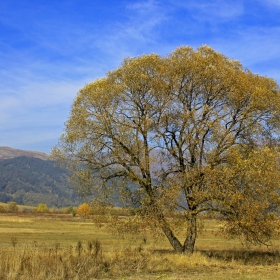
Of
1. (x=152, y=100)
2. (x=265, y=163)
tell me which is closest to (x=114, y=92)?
(x=152, y=100)

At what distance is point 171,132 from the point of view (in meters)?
25.8

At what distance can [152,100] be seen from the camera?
2598 cm

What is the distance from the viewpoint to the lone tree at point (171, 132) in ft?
78.5

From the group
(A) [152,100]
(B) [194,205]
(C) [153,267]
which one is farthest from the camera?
(A) [152,100]

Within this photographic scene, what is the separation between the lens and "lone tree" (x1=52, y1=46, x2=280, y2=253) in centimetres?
2394

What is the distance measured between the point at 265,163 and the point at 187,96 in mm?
7199

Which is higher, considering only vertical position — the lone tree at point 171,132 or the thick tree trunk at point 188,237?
the lone tree at point 171,132

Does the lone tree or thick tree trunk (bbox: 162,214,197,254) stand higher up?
the lone tree

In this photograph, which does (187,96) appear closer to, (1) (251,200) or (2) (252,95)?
(2) (252,95)

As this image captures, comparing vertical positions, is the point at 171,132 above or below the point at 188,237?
above

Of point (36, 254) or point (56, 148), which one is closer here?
point (36, 254)

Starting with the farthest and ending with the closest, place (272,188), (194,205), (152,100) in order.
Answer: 1. (152,100)
2. (194,205)
3. (272,188)

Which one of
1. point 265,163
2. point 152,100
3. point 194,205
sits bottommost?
point 194,205

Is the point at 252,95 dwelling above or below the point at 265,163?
above
